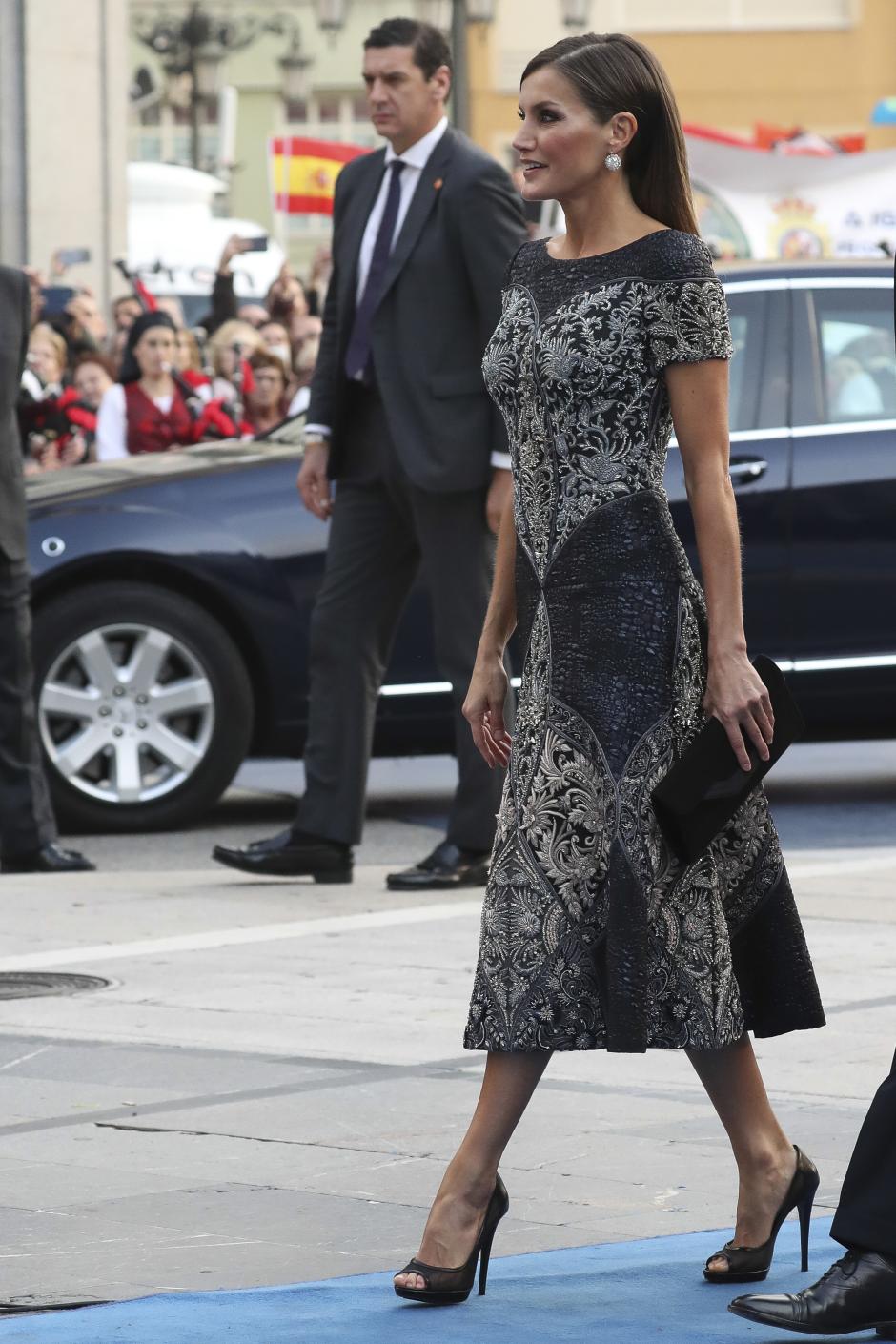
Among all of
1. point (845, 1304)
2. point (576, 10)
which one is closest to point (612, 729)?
point (845, 1304)

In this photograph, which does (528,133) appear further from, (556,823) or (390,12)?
(390,12)

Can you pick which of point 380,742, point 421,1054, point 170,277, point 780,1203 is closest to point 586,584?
point 780,1203

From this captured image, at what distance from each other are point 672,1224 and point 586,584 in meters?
1.02

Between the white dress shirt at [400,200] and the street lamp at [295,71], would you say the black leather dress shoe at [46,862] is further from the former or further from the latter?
the street lamp at [295,71]

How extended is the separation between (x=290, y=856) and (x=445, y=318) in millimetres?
1501

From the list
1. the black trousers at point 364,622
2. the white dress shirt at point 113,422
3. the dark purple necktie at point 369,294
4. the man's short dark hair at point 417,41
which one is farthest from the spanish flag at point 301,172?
the black trousers at point 364,622

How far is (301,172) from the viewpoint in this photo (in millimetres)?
28844

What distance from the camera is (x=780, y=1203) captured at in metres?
4.12

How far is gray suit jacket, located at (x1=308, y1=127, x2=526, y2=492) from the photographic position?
768 centimetres

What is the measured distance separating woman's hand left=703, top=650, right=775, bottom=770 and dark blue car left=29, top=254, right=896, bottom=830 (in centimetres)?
520

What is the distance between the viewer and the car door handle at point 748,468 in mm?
9461

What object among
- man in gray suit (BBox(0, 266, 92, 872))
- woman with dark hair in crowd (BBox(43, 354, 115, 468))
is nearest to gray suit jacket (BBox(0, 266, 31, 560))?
man in gray suit (BBox(0, 266, 92, 872))

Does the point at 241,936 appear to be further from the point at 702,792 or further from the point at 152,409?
the point at 152,409

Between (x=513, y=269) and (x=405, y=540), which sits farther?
(x=405, y=540)
